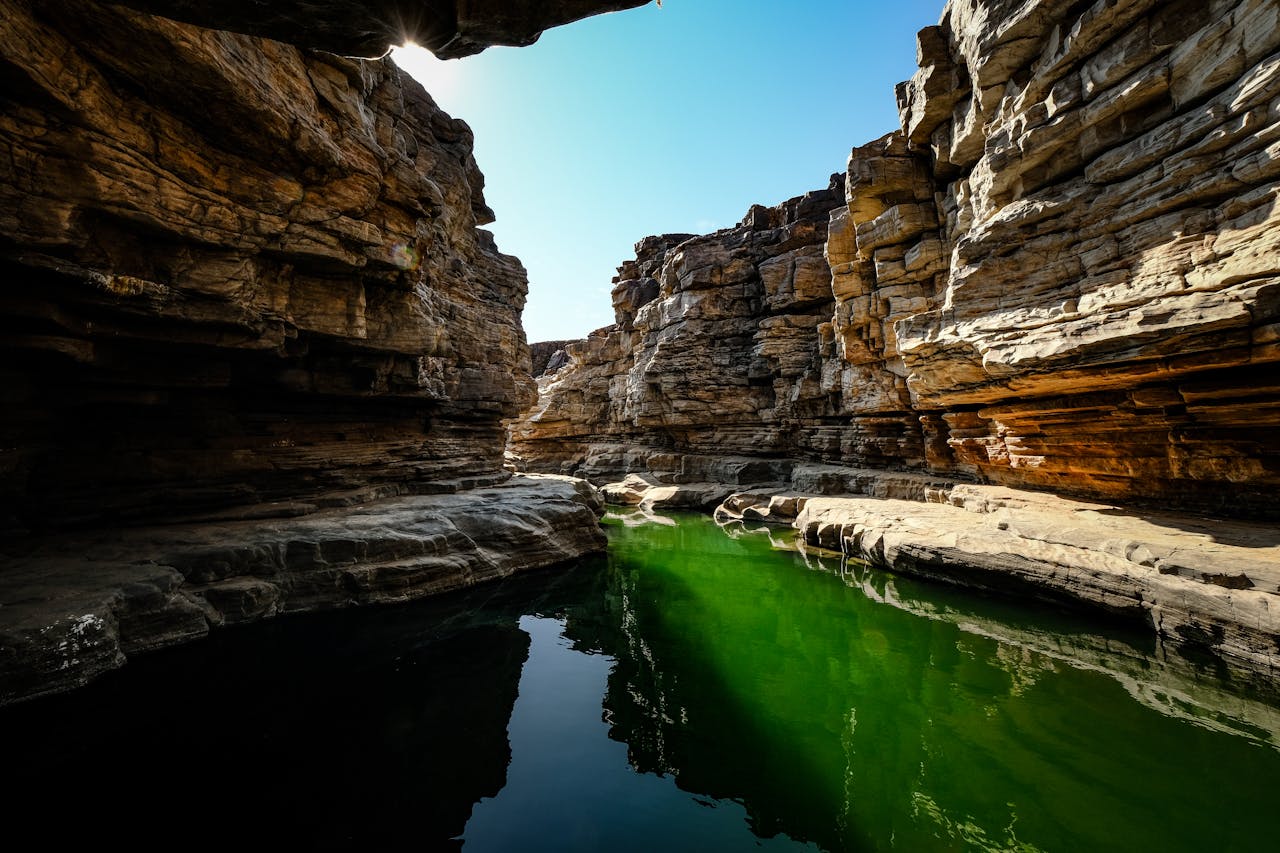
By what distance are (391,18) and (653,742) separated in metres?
7.22

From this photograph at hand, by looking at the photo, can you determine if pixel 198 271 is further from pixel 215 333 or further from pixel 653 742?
pixel 653 742

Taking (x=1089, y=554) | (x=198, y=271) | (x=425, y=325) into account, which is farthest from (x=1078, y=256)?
(x=198, y=271)

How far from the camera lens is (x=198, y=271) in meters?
8.27

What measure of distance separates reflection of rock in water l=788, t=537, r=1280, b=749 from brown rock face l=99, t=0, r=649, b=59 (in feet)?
31.1

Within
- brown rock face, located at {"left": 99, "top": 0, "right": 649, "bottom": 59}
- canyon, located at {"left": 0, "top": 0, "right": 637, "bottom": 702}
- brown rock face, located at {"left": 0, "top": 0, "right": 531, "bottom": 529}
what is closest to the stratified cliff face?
brown rock face, located at {"left": 99, "top": 0, "right": 649, "bottom": 59}

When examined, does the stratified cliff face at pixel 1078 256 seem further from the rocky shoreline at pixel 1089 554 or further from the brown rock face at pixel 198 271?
the brown rock face at pixel 198 271

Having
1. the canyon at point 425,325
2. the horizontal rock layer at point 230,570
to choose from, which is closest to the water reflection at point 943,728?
the canyon at point 425,325

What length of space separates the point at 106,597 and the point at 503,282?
17720 millimetres

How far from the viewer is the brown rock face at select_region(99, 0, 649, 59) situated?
278cm

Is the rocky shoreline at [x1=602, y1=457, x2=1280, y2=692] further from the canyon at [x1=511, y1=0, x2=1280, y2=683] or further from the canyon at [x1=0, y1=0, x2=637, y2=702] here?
the canyon at [x1=0, y1=0, x2=637, y2=702]

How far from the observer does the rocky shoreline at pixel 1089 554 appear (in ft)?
23.2

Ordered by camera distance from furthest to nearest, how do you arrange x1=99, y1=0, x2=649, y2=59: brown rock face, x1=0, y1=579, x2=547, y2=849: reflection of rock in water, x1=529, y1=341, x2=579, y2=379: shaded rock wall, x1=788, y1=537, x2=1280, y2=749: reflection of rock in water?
1. x1=529, y1=341, x2=579, y2=379: shaded rock wall
2. x1=788, y1=537, x2=1280, y2=749: reflection of rock in water
3. x1=0, y1=579, x2=547, y2=849: reflection of rock in water
4. x1=99, y1=0, x2=649, y2=59: brown rock face

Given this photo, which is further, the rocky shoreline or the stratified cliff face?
the stratified cliff face

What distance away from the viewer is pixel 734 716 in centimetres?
645
